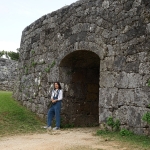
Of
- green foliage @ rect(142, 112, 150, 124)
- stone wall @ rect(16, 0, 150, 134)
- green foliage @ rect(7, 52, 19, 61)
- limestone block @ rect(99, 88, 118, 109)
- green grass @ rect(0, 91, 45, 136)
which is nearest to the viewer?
green foliage @ rect(142, 112, 150, 124)

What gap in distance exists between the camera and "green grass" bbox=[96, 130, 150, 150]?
175 inches

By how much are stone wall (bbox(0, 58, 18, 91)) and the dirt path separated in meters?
8.17

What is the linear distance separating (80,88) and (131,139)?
3.01 m

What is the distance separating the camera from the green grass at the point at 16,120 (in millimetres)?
6318

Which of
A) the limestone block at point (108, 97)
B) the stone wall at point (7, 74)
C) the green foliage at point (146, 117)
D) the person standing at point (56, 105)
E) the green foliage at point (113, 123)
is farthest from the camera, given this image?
the stone wall at point (7, 74)

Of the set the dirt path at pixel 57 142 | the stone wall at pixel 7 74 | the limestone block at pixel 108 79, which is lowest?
the dirt path at pixel 57 142

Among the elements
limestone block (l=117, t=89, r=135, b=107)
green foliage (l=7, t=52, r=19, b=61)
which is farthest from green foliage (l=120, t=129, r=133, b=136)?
green foliage (l=7, t=52, r=19, b=61)

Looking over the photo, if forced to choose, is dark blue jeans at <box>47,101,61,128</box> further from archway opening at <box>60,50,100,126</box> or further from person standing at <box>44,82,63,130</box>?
archway opening at <box>60,50,100,126</box>

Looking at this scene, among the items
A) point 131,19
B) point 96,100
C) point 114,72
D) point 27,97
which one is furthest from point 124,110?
point 27,97

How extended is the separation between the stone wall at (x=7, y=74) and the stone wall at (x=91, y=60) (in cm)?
425

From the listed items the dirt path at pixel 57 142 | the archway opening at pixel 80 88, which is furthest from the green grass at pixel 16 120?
the archway opening at pixel 80 88

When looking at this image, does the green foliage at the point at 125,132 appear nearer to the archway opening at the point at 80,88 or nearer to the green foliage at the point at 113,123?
the green foliage at the point at 113,123

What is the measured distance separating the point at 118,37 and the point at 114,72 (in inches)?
30.8

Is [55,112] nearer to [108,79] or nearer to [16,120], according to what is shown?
[16,120]
